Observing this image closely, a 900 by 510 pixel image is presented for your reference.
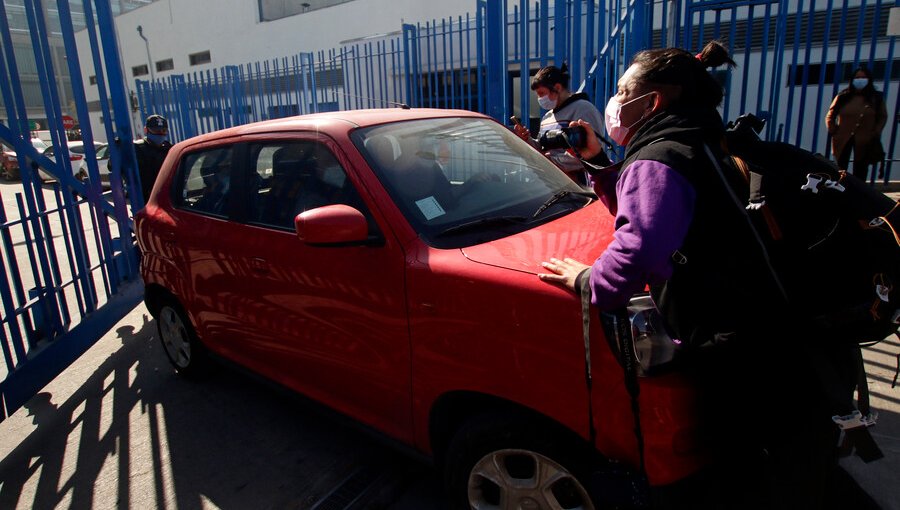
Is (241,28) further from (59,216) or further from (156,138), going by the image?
(59,216)

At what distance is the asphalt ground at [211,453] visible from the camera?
2756mm

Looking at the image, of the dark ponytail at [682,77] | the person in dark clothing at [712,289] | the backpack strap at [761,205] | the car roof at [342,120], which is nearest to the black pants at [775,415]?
the person in dark clothing at [712,289]

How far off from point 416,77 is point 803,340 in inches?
285

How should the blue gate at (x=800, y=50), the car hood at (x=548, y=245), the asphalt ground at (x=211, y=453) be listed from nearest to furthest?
the car hood at (x=548, y=245)
the asphalt ground at (x=211, y=453)
the blue gate at (x=800, y=50)

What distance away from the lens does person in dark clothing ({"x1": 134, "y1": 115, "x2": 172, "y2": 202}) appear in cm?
581

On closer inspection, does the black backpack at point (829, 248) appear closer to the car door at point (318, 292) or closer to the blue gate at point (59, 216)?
the car door at point (318, 292)

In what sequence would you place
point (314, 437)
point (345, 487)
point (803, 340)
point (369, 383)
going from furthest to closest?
point (314, 437) → point (345, 487) → point (369, 383) → point (803, 340)

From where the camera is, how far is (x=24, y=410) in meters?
3.88

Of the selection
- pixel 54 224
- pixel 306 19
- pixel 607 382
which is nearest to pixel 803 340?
pixel 607 382

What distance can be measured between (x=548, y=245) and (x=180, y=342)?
3.02 meters

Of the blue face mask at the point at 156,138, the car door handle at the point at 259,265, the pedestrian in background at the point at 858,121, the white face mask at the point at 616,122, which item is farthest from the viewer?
the blue face mask at the point at 156,138

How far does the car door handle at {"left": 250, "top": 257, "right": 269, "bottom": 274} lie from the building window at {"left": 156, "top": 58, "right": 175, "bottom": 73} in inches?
1390

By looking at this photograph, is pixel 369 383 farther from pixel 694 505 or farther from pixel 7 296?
pixel 7 296

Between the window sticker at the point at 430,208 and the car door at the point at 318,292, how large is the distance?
0.70 feet
